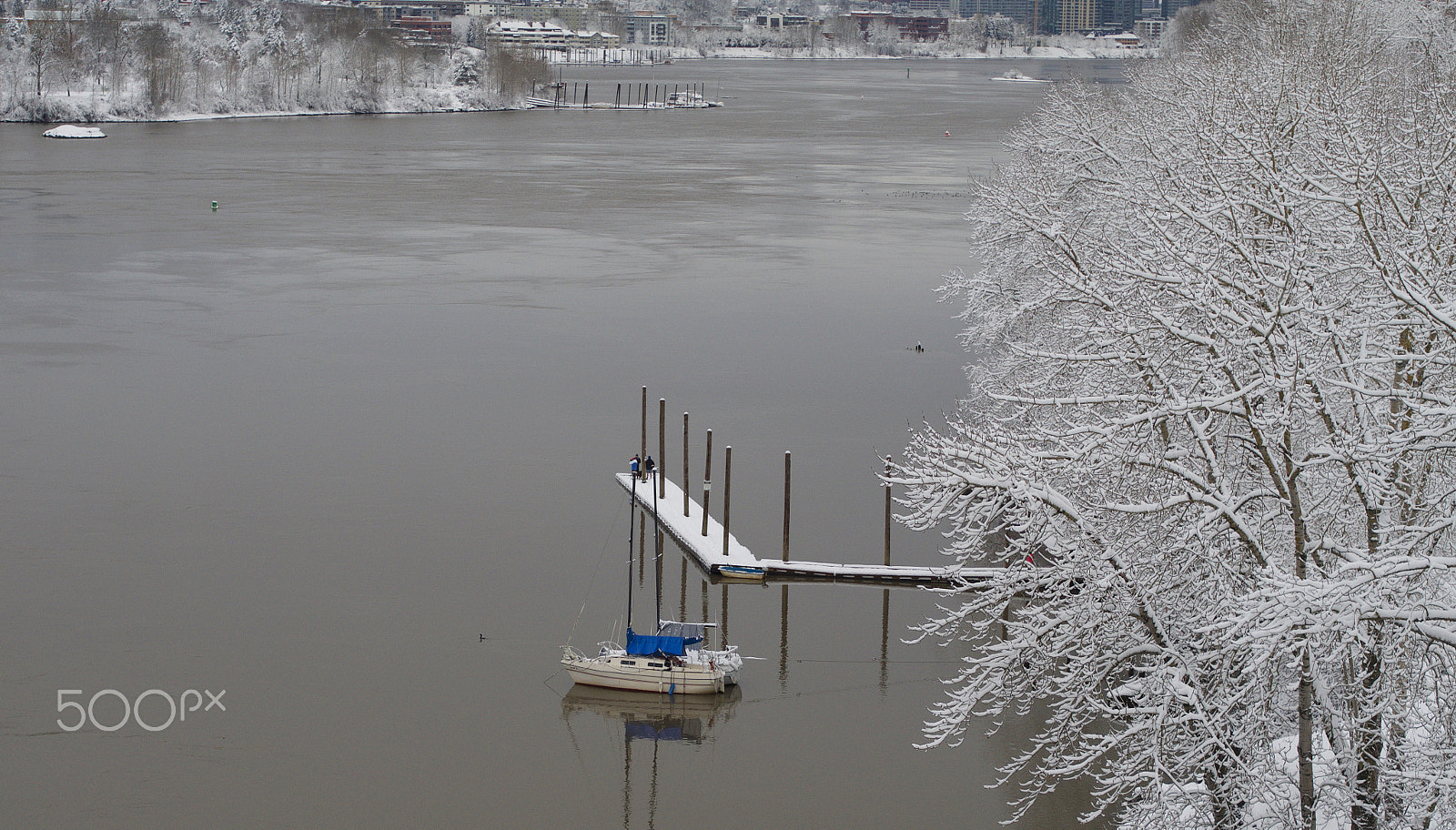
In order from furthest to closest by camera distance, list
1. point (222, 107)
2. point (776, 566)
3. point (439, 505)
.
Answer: point (222, 107), point (439, 505), point (776, 566)

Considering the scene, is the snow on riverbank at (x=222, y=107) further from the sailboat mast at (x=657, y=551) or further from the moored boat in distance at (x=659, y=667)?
the moored boat in distance at (x=659, y=667)

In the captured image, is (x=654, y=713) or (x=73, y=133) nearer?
(x=654, y=713)

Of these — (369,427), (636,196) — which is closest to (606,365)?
(369,427)

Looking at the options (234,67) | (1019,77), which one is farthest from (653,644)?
(1019,77)

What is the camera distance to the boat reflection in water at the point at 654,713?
1582 centimetres

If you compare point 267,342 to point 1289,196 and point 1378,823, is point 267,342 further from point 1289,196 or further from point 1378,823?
point 1378,823

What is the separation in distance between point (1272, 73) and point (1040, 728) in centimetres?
1623

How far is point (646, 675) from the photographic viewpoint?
651 inches

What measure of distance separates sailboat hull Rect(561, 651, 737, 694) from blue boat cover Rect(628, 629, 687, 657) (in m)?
0.12

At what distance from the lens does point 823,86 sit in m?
151

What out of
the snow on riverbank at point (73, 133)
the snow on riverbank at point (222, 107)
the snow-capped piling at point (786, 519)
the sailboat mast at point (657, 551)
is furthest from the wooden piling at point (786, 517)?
the snow on riverbank at point (222, 107)

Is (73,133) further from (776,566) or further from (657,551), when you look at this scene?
(776,566)

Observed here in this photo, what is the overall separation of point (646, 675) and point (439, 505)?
6.80 metres

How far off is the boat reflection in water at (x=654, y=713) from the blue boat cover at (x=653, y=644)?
0.45 m
